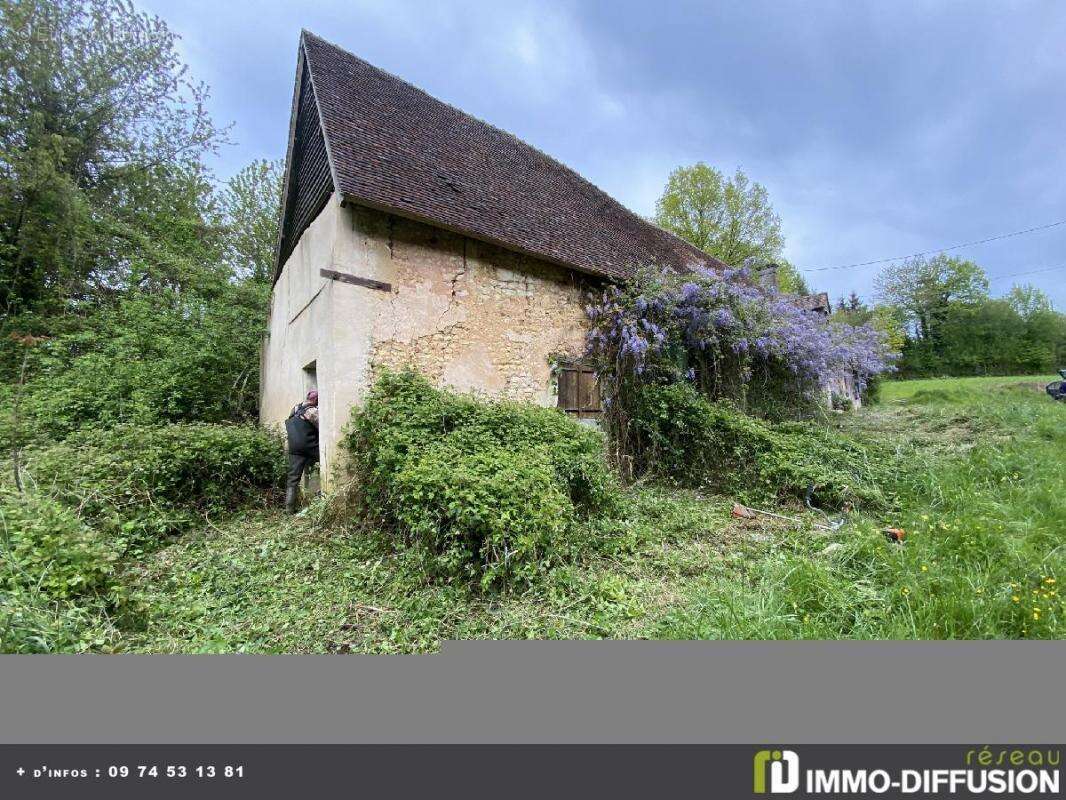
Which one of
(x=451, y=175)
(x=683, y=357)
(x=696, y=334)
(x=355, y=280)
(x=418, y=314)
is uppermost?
(x=451, y=175)

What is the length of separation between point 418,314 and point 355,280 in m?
0.90

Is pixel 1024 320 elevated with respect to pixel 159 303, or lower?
elevated

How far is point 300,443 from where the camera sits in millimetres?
5949

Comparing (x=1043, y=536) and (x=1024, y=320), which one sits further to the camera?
(x=1024, y=320)

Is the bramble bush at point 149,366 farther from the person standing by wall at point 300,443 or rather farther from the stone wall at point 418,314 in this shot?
the person standing by wall at point 300,443

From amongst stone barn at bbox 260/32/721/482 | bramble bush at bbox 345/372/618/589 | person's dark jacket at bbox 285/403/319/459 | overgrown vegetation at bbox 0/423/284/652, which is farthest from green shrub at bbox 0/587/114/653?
person's dark jacket at bbox 285/403/319/459

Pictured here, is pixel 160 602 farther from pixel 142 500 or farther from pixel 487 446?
pixel 487 446

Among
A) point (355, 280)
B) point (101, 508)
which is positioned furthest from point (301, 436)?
point (355, 280)

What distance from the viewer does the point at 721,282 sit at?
8.33 meters

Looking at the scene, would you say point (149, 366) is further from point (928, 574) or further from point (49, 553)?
point (928, 574)

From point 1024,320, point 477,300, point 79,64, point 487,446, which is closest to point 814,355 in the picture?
point 477,300

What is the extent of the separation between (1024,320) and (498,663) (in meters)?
47.7
